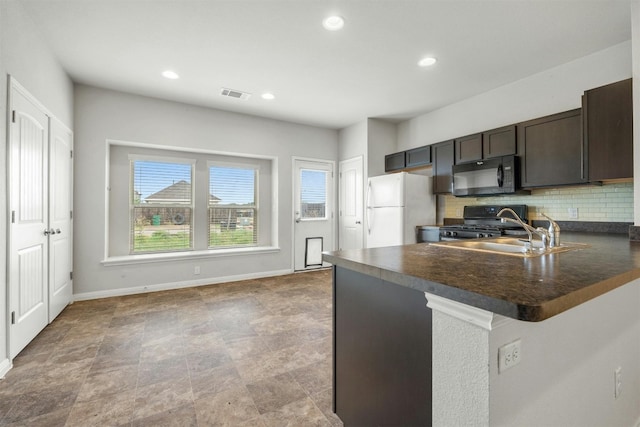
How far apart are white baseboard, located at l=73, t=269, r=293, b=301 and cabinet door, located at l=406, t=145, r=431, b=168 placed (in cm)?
276

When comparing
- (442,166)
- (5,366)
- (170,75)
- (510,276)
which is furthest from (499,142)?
(5,366)

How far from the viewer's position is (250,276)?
197 inches

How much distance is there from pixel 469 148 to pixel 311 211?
282 centimetres

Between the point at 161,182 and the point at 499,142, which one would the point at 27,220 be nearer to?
the point at 161,182

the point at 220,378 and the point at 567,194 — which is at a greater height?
the point at 567,194

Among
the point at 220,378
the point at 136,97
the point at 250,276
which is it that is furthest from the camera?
the point at 250,276

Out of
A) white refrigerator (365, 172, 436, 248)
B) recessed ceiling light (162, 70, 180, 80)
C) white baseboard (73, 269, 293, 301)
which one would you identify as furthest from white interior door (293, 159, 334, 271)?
recessed ceiling light (162, 70, 180, 80)

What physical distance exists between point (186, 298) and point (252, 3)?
3.37m

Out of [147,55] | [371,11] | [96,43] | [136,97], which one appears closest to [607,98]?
[371,11]

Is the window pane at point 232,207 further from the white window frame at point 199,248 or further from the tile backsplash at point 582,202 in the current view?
the tile backsplash at point 582,202

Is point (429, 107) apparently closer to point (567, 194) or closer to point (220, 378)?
point (567, 194)

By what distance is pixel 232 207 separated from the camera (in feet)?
16.8

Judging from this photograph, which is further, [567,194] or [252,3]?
[567,194]

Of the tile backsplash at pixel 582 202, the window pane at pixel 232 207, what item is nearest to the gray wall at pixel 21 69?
the window pane at pixel 232 207
